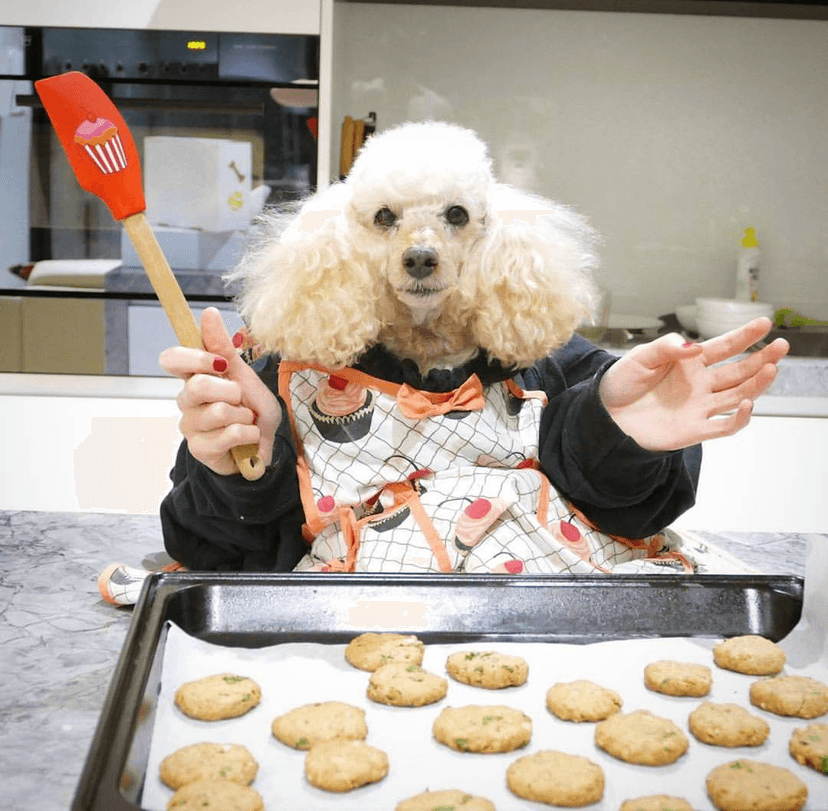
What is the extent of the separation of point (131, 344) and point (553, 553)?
→ 1761 millimetres

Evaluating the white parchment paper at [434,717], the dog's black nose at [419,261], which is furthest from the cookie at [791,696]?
the dog's black nose at [419,261]

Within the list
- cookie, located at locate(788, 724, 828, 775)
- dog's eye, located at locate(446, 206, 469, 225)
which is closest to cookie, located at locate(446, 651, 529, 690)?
cookie, located at locate(788, 724, 828, 775)

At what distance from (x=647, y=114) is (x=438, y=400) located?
6.92 feet

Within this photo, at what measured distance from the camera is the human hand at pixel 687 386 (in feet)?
3.03

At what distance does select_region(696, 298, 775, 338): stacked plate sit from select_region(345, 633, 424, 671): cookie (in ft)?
6.57

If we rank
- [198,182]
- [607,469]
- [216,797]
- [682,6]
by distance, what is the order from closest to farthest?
[216,797]
[607,469]
[198,182]
[682,6]

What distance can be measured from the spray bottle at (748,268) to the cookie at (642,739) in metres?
2.34

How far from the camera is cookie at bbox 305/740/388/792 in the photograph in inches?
27.4

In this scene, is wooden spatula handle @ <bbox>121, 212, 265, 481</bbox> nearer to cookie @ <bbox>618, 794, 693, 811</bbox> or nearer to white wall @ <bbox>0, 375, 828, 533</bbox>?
cookie @ <bbox>618, 794, 693, 811</bbox>

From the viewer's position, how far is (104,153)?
32.7 inches

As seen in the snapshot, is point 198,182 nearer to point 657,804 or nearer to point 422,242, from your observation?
point 422,242

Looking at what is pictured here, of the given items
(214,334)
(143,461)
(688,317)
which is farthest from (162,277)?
(688,317)

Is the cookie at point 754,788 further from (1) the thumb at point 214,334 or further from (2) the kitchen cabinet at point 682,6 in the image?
(2) the kitchen cabinet at point 682,6

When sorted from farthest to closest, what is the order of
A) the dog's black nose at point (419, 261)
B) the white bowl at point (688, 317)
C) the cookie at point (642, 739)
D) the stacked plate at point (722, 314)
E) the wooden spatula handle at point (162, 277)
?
the white bowl at point (688, 317)
the stacked plate at point (722, 314)
the dog's black nose at point (419, 261)
the wooden spatula handle at point (162, 277)
the cookie at point (642, 739)
